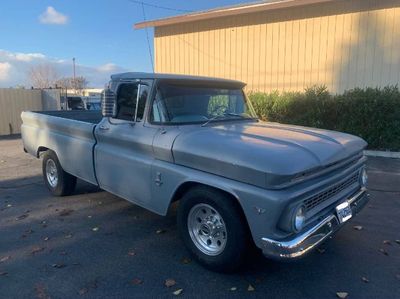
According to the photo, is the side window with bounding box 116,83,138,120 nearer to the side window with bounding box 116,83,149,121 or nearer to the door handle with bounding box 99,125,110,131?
the side window with bounding box 116,83,149,121

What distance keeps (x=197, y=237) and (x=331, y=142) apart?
1.69 metres

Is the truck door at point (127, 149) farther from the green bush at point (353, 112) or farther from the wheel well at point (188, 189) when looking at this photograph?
the green bush at point (353, 112)

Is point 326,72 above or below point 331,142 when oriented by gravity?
above

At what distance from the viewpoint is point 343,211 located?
352cm

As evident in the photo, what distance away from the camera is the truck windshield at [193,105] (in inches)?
163

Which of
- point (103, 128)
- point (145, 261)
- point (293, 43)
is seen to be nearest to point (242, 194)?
point (145, 261)

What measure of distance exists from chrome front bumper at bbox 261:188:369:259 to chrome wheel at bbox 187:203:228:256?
53 centimetres

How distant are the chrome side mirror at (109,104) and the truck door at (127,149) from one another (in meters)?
0.08

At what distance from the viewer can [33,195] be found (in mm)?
6363

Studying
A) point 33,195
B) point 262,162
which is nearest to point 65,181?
point 33,195

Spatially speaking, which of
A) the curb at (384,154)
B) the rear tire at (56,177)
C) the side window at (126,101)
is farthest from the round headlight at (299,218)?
the curb at (384,154)

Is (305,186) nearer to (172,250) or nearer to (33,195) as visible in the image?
(172,250)

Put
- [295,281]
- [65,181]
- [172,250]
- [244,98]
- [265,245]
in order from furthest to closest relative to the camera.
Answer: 1. [65,181]
2. [244,98]
3. [172,250]
4. [295,281]
5. [265,245]

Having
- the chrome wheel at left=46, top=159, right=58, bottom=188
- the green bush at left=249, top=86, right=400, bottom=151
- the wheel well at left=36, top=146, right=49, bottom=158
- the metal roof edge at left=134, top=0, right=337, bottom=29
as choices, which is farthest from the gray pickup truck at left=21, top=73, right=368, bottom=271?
the metal roof edge at left=134, top=0, right=337, bottom=29
